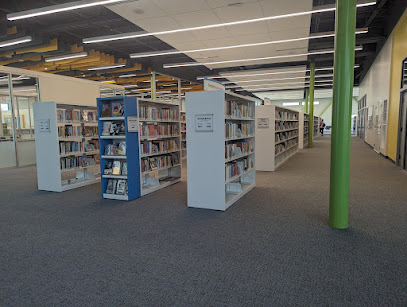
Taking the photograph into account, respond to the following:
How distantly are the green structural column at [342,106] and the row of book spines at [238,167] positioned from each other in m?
1.72

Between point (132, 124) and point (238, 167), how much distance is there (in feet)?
7.37

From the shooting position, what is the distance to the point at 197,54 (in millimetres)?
11039

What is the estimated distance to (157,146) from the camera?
633 cm

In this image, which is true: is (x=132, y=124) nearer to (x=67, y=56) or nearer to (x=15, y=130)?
(x=15, y=130)

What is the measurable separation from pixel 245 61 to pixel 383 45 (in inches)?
215

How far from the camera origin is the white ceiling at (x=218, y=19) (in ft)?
21.2

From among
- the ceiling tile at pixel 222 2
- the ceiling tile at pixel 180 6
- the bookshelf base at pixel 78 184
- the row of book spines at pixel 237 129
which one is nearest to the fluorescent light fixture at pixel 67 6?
the ceiling tile at pixel 180 6

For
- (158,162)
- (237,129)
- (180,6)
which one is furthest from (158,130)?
(180,6)

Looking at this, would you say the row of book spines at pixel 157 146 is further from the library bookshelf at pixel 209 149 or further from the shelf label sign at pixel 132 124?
the library bookshelf at pixel 209 149

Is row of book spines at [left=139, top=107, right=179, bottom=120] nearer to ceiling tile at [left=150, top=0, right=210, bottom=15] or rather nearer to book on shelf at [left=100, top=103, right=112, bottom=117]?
book on shelf at [left=100, top=103, right=112, bottom=117]

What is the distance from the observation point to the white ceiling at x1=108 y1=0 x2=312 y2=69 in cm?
647

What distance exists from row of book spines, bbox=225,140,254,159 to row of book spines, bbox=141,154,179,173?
195cm

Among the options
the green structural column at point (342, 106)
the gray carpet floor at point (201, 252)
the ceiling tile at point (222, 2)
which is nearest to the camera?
the gray carpet floor at point (201, 252)

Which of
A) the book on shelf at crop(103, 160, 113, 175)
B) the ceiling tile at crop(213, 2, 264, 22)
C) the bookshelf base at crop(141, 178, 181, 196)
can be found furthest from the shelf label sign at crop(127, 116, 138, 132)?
the ceiling tile at crop(213, 2, 264, 22)
